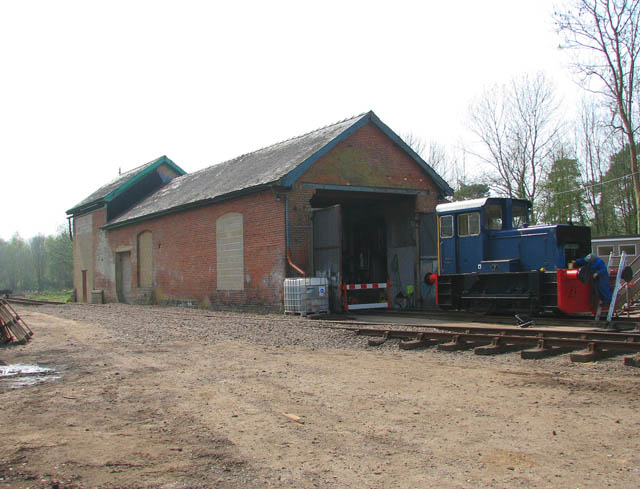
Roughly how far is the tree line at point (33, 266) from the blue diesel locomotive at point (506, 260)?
7661 centimetres

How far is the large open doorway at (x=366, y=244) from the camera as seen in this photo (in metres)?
17.8

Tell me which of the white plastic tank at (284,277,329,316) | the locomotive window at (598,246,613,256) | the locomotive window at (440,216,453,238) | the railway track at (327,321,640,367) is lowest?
the railway track at (327,321,640,367)

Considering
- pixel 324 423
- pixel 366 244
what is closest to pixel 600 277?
pixel 324 423

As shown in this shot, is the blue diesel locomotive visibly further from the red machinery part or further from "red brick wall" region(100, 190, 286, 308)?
"red brick wall" region(100, 190, 286, 308)

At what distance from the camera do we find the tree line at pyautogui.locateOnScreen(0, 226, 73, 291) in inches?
3381

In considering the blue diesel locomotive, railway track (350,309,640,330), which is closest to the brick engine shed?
railway track (350,309,640,330)

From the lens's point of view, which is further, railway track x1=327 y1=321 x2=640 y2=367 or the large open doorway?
the large open doorway

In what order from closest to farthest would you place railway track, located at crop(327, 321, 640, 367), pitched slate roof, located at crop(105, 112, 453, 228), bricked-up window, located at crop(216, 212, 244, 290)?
railway track, located at crop(327, 321, 640, 367) < pitched slate roof, located at crop(105, 112, 453, 228) < bricked-up window, located at crop(216, 212, 244, 290)

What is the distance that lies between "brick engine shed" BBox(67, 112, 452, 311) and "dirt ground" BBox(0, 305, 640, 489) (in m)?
8.92

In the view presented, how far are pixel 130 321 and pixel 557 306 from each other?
12.0 metres

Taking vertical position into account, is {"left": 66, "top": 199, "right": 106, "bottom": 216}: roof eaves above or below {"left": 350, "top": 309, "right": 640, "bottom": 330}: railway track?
above

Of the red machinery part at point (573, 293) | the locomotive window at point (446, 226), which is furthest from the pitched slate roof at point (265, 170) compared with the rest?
the red machinery part at point (573, 293)

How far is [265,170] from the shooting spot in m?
20.3

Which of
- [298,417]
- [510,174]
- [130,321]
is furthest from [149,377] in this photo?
[510,174]
